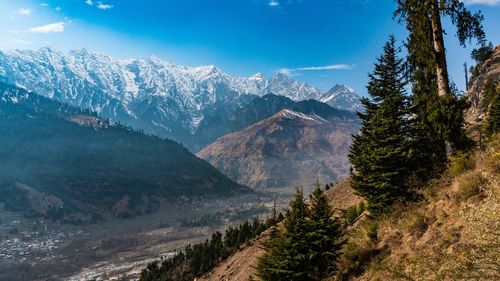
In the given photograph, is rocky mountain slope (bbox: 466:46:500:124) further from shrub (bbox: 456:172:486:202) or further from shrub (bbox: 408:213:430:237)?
shrub (bbox: 456:172:486:202)

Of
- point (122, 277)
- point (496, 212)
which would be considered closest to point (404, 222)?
point (496, 212)

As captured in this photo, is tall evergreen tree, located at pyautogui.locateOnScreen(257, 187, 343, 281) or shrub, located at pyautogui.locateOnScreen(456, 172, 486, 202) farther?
tall evergreen tree, located at pyautogui.locateOnScreen(257, 187, 343, 281)

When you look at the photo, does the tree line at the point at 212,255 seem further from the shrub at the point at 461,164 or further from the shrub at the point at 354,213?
the shrub at the point at 461,164

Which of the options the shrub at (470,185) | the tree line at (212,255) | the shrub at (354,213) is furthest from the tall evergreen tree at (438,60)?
the tree line at (212,255)

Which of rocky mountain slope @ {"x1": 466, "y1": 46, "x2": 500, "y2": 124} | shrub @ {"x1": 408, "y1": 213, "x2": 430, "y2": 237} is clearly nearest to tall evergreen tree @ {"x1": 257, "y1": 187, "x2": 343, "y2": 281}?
shrub @ {"x1": 408, "y1": 213, "x2": 430, "y2": 237}

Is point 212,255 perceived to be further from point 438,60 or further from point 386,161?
point 438,60

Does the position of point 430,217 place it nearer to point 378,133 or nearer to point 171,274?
point 378,133
